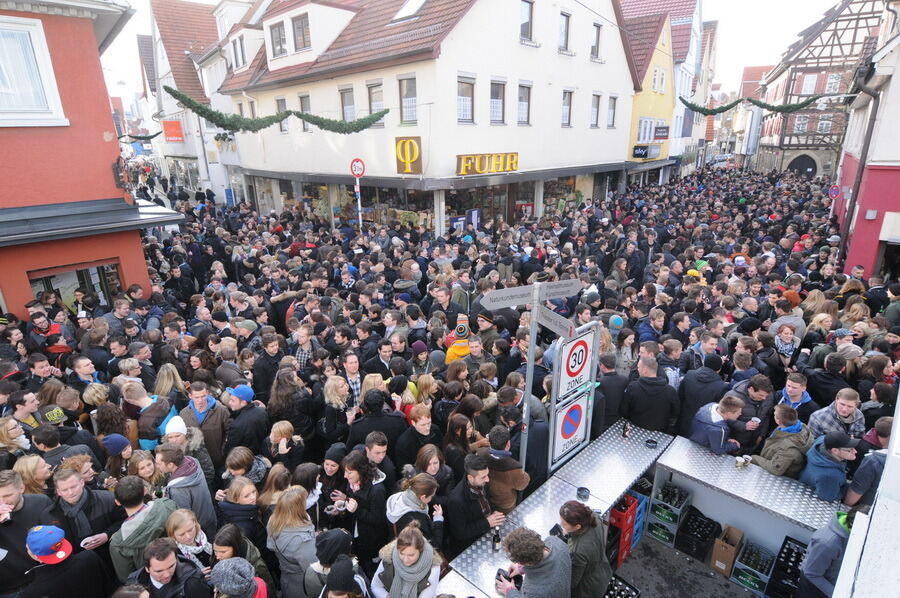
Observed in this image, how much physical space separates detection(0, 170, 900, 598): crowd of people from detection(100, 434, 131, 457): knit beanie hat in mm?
23

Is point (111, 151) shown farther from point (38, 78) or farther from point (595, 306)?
point (595, 306)

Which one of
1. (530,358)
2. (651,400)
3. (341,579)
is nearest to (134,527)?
(341,579)

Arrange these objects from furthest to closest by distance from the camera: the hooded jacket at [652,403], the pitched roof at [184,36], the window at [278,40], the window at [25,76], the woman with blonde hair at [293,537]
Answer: the pitched roof at [184,36]
the window at [278,40]
the window at [25,76]
the hooded jacket at [652,403]
the woman with blonde hair at [293,537]

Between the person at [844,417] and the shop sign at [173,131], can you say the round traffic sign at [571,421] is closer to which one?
the person at [844,417]

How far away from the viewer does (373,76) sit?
15695mm

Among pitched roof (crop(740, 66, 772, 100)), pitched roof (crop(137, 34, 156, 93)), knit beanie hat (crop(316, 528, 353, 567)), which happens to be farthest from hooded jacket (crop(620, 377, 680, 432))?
pitched roof (crop(740, 66, 772, 100))

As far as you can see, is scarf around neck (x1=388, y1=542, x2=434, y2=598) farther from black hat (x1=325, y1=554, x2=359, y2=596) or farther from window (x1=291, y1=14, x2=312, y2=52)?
window (x1=291, y1=14, x2=312, y2=52)

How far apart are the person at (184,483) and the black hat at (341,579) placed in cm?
173

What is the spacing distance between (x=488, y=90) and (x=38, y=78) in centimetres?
1172

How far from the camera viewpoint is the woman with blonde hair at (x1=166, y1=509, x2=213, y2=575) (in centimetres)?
345

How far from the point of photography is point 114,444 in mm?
4340

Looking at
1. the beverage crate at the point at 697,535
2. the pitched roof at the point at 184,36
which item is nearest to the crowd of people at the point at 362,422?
the beverage crate at the point at 697,535

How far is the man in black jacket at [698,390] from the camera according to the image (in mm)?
5340

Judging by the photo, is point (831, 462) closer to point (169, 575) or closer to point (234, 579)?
point (234, 579)
